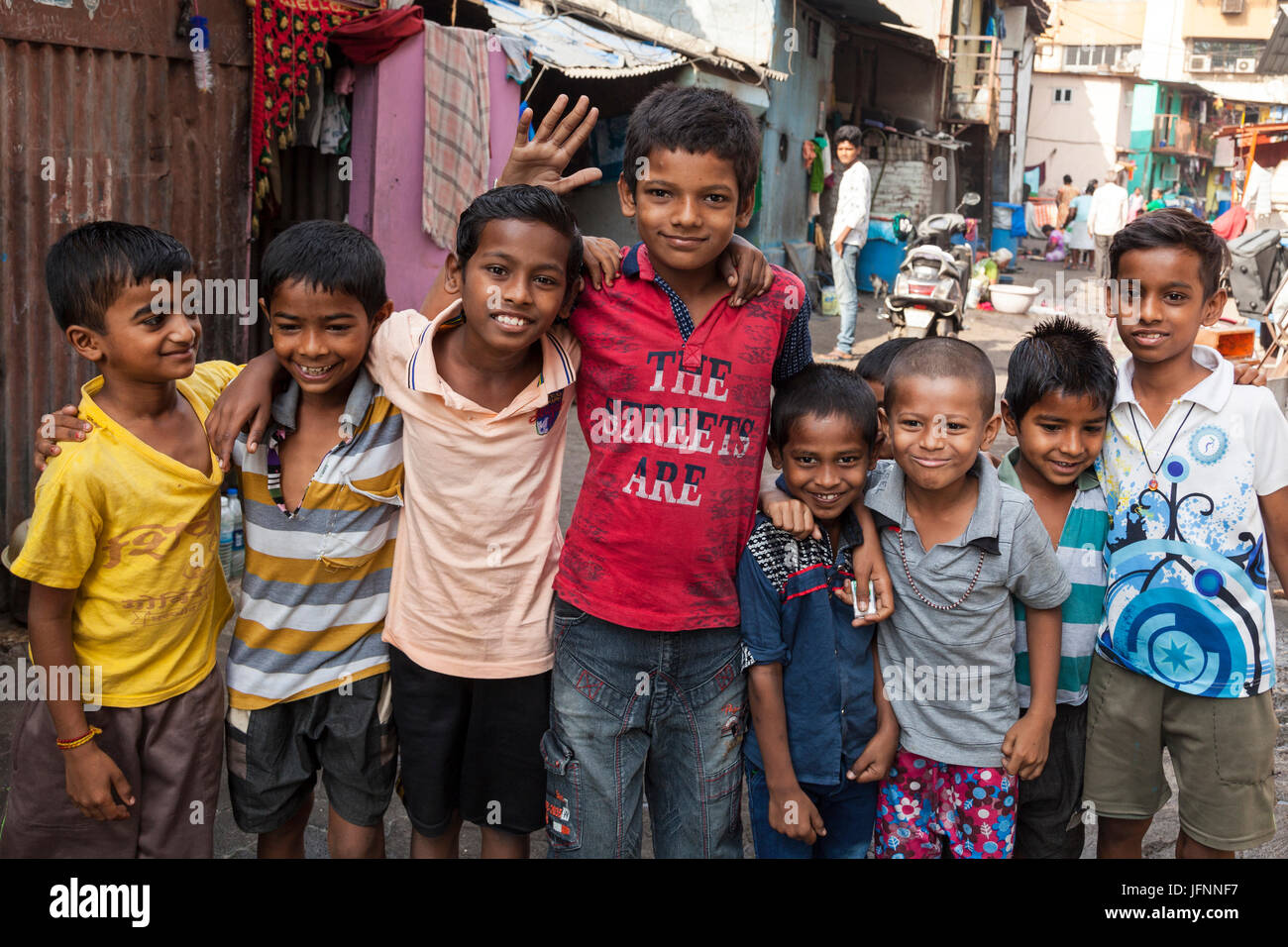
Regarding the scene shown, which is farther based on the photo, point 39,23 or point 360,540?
point 39,23

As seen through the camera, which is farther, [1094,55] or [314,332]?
[1094,55]

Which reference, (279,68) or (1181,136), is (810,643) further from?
(1181,136)

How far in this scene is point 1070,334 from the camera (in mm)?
2328

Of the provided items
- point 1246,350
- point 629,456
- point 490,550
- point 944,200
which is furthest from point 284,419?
point 944,200

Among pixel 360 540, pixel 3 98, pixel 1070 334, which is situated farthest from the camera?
pixel 3 98

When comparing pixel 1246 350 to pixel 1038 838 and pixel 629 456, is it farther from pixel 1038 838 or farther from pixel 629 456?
pixel 629 456

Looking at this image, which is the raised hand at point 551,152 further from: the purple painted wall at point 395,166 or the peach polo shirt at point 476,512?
the purple painted wall at point 395,166

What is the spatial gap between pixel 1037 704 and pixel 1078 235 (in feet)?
79.7

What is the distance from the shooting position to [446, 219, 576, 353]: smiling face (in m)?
1.99

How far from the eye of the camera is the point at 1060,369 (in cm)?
224

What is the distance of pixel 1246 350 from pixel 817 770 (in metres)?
5.44

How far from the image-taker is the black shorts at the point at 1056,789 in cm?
230

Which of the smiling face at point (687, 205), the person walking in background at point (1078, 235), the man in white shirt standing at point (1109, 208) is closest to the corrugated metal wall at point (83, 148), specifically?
the smiling face at point (687, 205)

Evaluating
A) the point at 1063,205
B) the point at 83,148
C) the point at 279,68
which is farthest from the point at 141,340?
the point at 1063,205
